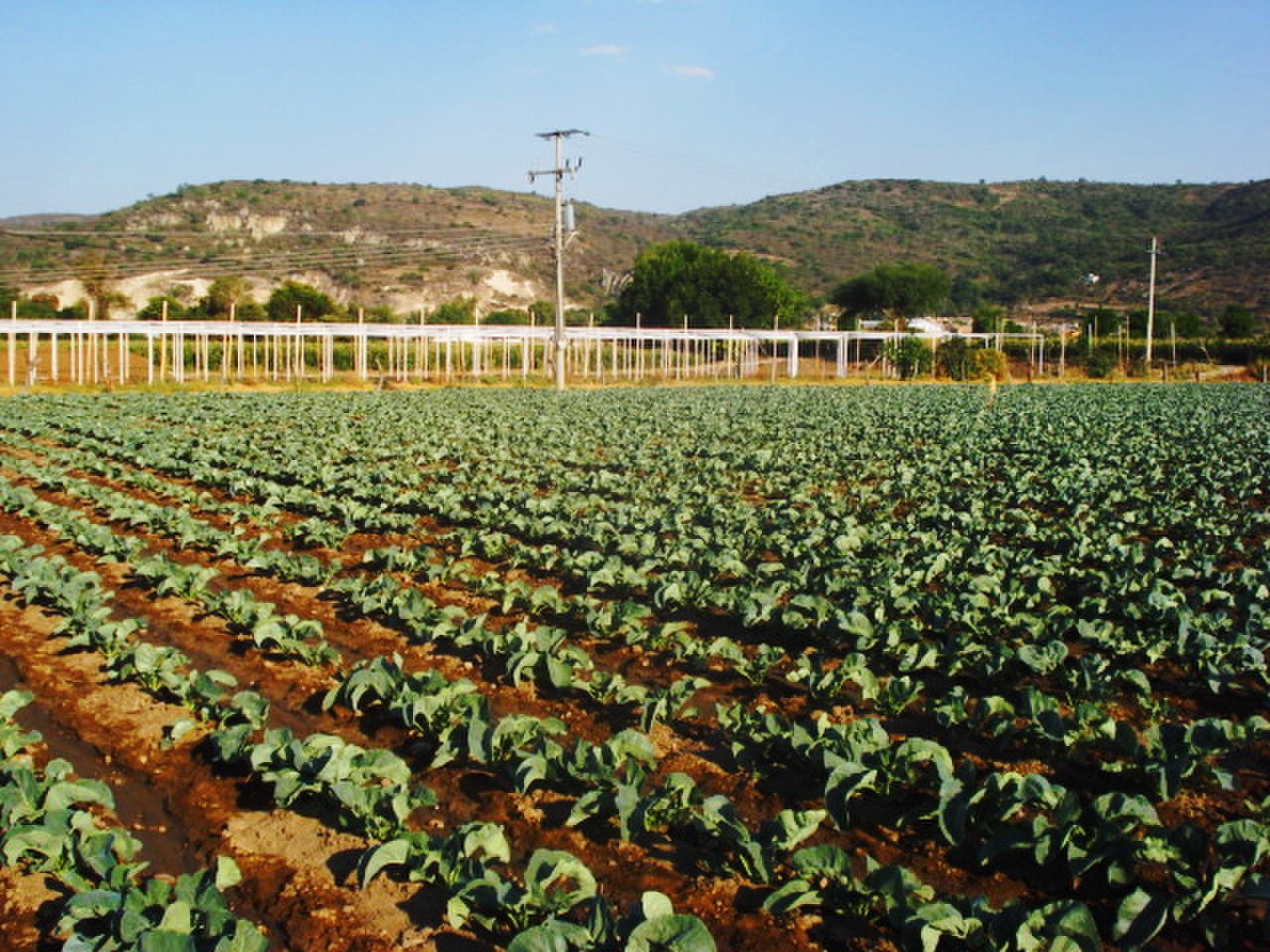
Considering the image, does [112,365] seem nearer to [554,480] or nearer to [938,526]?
[554,480]

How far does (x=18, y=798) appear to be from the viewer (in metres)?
4.49

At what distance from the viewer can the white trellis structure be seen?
135 feet

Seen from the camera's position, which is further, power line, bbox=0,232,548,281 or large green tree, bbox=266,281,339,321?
power line, bbox=0,232,548,281

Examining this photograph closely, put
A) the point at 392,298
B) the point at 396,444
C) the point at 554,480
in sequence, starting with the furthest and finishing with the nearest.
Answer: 1. the point at 392,298
2. the point at 396,444
3. the point at 554,480

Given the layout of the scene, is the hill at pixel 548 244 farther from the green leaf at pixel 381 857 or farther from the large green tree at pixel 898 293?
the green leaf at pixel 381 857

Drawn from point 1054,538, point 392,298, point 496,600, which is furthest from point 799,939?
point 392,298

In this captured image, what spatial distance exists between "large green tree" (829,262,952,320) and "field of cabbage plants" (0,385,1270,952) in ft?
250

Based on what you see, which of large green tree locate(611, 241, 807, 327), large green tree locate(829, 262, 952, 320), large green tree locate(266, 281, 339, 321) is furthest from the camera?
large green tree locate(829, 262, 952, 320)

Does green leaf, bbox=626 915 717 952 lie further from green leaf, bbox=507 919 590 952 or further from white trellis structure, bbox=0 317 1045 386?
white trellis structure, bbox=0 317 1045 386

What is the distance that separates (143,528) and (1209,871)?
35.6 ft

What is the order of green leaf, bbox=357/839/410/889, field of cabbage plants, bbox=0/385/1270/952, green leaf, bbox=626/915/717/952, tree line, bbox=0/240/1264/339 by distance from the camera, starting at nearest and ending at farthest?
green leaf, bbox=626/915/717/952, field of cabbage plants, bbox=0/385/1270/952, green leaf, bbox=357/839/410/889, tree line, bbox=0/240/1264/339

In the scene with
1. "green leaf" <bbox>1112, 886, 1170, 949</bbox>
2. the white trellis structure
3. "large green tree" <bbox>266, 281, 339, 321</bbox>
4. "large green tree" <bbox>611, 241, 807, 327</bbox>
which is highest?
"large green tree" <bbox>611, 241, 807, 327</bbox>

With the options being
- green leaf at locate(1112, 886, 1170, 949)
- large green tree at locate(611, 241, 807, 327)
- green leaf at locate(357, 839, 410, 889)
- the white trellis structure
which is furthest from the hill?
green leaf at locate(1112, 886, 1170, 949)

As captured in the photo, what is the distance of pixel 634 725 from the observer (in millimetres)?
5926
